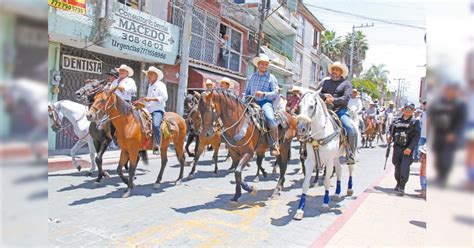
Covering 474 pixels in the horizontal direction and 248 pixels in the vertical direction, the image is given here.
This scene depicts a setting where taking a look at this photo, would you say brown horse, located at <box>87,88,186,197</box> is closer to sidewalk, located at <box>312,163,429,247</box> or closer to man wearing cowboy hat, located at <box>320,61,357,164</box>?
man wearing cowboy hat, located at <box>320,61,357,164</box>

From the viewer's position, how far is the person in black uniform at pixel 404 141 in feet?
24.6

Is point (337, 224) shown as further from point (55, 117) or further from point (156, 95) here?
point (55, 117)

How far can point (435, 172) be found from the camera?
0.96 m

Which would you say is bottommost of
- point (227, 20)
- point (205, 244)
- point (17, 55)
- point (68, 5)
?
point (205, 244)

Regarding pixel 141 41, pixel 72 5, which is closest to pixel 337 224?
pixel 72 5

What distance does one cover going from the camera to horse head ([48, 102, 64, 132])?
744 centimetres

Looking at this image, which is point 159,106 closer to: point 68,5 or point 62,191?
point 62,191

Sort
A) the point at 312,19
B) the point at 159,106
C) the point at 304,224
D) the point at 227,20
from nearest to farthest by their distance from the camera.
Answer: the point at 304,224 < the point at 159,106 < the point at 227,20 < the point at 312,19

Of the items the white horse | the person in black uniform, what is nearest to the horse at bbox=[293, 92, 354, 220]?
the person in black uniform

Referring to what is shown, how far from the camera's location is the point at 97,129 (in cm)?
738

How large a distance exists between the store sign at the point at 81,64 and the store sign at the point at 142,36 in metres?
1.27

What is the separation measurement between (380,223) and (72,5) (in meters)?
9.29

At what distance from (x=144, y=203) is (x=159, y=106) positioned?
2.07 meters

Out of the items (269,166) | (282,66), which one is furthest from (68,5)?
(282,66)
